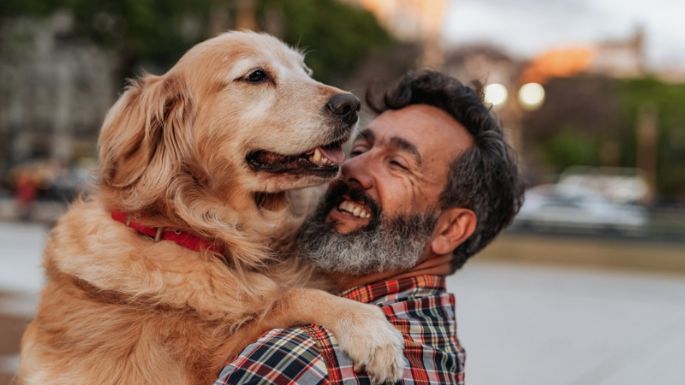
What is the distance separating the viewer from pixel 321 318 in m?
Result: 2.60

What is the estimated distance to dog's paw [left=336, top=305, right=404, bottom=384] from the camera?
7.97 ft

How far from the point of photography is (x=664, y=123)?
71.8 metres

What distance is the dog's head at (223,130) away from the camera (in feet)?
9.70

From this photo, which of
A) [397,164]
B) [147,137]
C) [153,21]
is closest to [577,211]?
[153,21]

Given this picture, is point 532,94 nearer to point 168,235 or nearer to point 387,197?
point 387,197

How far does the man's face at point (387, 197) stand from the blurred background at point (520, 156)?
682 mm

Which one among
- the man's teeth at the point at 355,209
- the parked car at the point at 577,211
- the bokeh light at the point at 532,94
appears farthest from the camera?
the parked car at the point at 577,211

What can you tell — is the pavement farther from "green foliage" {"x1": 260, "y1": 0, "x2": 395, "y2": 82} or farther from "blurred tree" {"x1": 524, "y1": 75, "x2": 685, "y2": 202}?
"blurred tree" {"x1": 524, "y1": 75, "x2": 685, "y2": 202}

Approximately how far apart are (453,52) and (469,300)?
41.2 meters

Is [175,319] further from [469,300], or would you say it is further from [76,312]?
[469,300]

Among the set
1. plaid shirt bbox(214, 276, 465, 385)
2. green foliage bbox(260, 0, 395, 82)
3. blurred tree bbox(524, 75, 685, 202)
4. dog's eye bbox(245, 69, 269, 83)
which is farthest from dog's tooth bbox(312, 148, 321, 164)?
blurred tree bbox(524, 75, 685, 202)

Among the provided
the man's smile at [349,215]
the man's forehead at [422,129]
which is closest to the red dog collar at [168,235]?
the man's smile at [349,215]

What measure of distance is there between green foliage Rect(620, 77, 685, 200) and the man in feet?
196

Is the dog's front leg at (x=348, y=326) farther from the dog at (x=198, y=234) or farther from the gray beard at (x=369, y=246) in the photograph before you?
the gray beard at (x=369, y=246)
